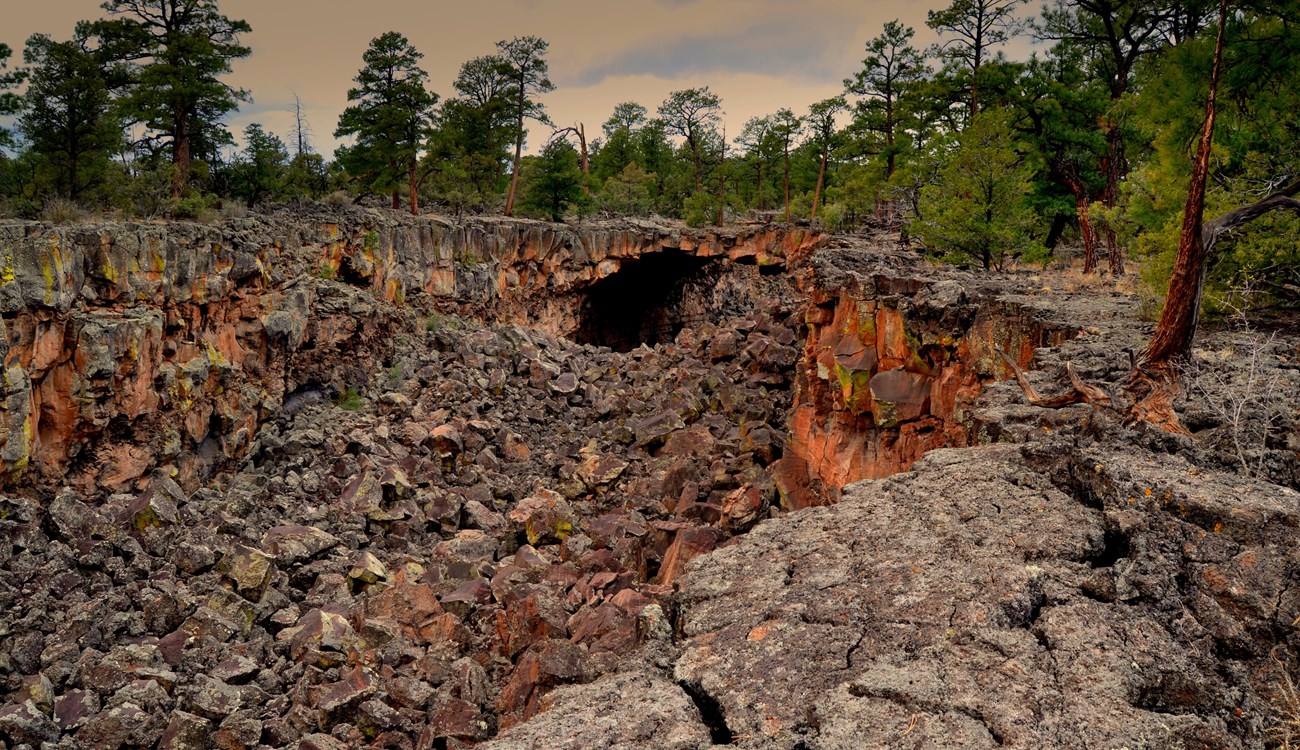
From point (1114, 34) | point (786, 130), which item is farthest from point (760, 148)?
point (1114, 34)

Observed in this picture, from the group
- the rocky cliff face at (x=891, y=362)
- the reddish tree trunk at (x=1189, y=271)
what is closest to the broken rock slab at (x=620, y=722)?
the reddish tree trunk at (x=1189, y=271)

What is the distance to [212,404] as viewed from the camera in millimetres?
16812

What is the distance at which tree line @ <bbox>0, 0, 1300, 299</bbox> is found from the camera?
9398 mm

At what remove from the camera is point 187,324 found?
640 inches

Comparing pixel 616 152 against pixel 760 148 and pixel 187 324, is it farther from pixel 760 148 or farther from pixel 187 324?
pixel 187 324

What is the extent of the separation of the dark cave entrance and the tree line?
363cm

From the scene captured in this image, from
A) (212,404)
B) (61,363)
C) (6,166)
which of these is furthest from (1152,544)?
(6,166)

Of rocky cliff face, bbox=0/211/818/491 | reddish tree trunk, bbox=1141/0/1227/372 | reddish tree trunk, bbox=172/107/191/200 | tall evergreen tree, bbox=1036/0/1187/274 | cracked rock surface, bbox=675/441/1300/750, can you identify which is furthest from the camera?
reddish tree trunk, bbox=172/107/191/200

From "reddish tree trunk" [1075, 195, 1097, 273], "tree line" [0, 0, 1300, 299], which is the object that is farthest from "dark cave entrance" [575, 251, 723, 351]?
"reddish tree trunk" [1075, 195, 1097, 273]

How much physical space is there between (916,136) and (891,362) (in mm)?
18957

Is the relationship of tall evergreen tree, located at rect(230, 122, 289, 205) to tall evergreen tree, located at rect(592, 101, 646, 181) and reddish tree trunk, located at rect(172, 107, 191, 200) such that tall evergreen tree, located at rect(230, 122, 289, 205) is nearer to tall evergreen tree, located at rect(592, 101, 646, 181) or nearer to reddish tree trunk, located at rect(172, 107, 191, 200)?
reddish tree trunk, located at rect(172, 107, 191, 200)

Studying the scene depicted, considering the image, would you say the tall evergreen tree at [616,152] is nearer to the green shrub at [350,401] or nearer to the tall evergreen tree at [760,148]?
the tall evergreen tree at [760,148]

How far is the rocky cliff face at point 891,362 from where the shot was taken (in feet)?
36.9

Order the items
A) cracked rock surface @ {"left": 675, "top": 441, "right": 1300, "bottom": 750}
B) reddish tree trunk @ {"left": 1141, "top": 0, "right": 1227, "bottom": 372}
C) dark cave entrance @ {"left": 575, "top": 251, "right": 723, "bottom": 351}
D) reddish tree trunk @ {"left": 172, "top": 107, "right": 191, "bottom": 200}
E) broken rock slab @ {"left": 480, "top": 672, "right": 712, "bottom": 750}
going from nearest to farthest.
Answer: cracked rock surface @ {"left": 675, "top": 441, "right": 1300, "bottom": 750} < broken rock slab @ {"left": 480, "top": 672, "right": 712, "bottom": 750} < reddish tree trunk @ {"left": 1141, "top": 0, "right": 1227, "bottom": 372} < reddish tree trunk @ {"left": 172, "top": 107, "right": 191, "bottom": 200} < dark cave entrance @ {"left": 575, "top": 251, "right": 723, "bottom": 351}
